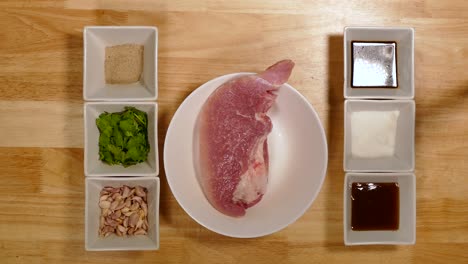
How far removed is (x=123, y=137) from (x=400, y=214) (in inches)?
48.7

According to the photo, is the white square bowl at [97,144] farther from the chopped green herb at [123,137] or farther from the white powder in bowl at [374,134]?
the white powder in bowl at [374,134]

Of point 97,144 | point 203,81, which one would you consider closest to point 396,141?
point 203,81

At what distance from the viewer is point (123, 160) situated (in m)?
2.01

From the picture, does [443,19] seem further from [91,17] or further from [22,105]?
[22,105]

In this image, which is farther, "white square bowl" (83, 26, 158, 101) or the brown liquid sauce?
the brown liquid sauce

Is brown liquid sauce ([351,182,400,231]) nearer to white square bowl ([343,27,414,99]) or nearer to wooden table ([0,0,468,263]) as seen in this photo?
wooden table ([0,0,468,263])

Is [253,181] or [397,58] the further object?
[397,58]

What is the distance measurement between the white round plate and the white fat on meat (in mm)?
82

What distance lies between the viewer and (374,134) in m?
2.16

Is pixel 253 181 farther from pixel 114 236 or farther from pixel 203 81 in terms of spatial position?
pixel 114 236

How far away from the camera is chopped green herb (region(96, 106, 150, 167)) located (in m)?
2.00

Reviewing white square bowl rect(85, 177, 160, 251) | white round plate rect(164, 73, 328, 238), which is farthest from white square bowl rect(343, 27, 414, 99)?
white square bowl rect(85, 177, 160, 251)

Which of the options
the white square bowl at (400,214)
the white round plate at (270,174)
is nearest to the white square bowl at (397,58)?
the white round plate at (270,174)

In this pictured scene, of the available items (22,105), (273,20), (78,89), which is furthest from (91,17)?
(273,20)
